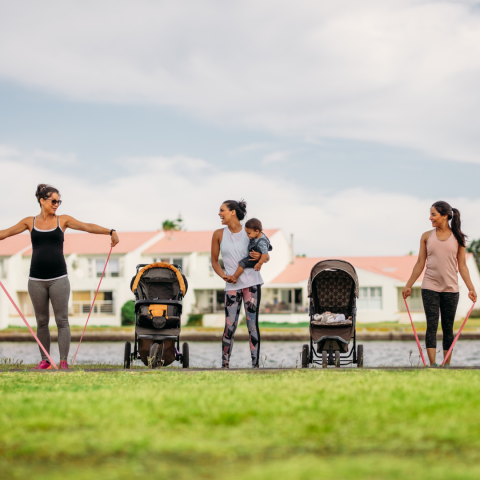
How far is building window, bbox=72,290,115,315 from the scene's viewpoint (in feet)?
165

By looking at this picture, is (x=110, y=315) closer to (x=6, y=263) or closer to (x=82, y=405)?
(x=6, y=263)

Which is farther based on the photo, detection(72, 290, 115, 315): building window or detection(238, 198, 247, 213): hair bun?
detection(72, 290, 115, 315): building window

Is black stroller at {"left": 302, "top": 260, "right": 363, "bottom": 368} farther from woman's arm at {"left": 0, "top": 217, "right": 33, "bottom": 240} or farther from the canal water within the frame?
the canal water

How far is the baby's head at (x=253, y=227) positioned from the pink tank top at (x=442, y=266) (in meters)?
2.05

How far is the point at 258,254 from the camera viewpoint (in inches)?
316

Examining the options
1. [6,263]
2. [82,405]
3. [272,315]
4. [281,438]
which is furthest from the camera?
[6,263]

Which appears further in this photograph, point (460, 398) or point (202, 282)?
point (202, 282)

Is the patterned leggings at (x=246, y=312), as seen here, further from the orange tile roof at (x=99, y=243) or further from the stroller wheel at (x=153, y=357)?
the orange tile roof at (x=99, y=243)

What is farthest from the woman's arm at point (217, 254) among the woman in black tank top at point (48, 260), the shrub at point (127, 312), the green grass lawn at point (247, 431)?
the shrub at point (127, 312)

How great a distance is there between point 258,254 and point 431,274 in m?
2.05

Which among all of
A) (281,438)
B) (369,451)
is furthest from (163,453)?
(369,451)

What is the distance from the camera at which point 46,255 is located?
25.4ft

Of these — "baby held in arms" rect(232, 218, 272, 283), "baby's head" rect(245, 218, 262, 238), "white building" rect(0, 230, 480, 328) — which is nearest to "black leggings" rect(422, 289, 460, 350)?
"baby held in arms" rect(232, 218, 272, 283)

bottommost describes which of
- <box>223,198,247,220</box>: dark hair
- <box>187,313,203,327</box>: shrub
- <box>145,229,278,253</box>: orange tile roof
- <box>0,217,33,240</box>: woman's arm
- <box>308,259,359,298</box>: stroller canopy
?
<box>187,313,203,327</box>: shrub
